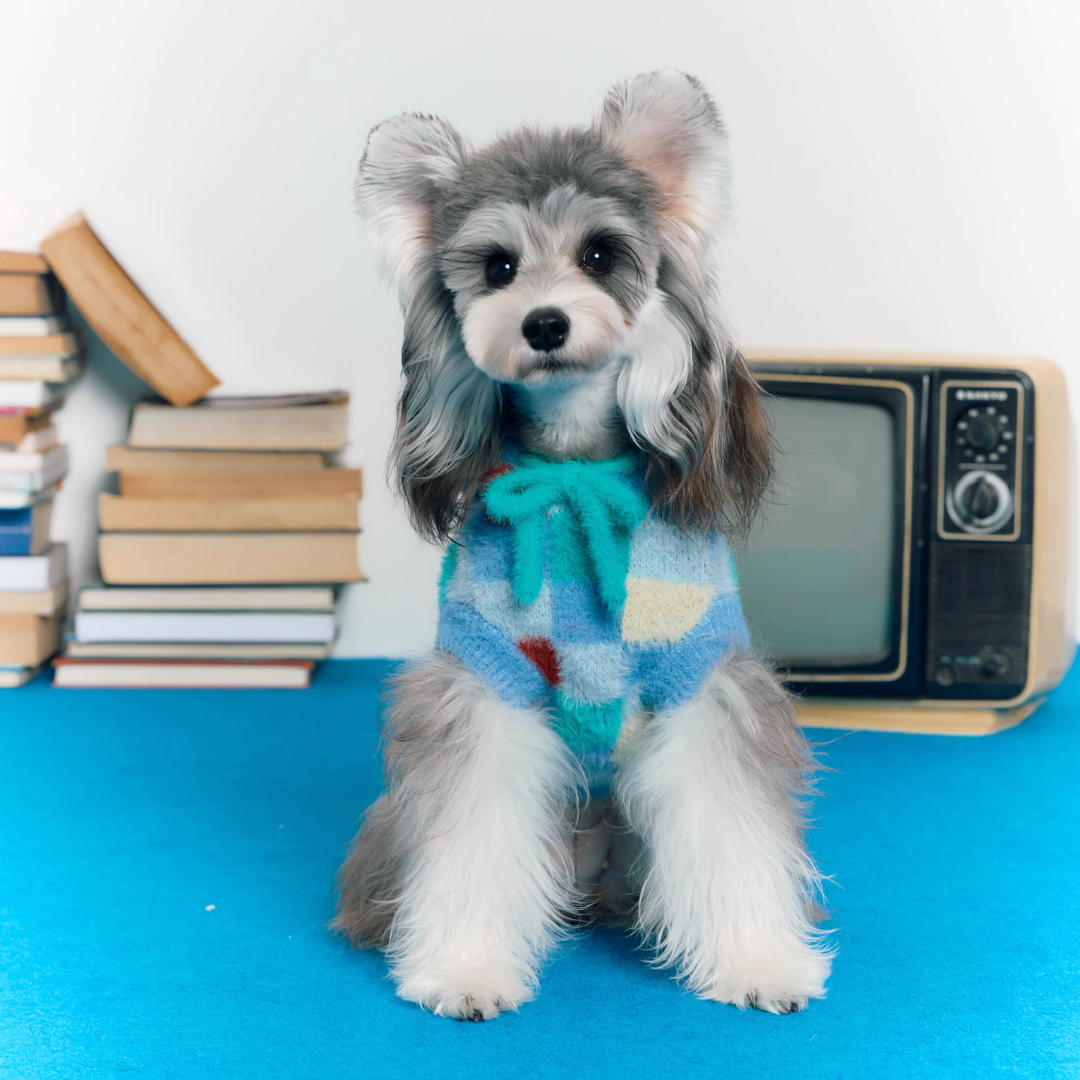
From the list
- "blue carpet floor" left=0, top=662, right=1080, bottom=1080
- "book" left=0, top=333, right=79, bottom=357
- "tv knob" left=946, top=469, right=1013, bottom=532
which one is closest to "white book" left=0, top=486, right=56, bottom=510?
"book" left=0, top=333, right=79, bottom=357

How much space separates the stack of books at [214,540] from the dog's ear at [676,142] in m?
1.09

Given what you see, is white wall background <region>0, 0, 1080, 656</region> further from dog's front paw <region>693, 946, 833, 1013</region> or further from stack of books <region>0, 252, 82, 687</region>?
dog's front paw <region>693, 946, 833, 1013</region>

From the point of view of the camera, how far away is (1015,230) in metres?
2.21

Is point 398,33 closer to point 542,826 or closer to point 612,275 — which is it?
point 612,275

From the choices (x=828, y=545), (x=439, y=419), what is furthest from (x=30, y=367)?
(x=828, y=545)

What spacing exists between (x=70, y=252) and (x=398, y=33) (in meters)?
0.63

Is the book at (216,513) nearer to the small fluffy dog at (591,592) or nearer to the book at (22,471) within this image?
the book at (22,471)

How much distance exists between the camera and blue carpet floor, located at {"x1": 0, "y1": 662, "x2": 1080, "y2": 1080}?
111cm

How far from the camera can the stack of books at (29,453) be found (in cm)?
206

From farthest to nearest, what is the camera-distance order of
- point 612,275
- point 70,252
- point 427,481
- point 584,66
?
point 584,66, point 70,252, point 427,481, point 612,275

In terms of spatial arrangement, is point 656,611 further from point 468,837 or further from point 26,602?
point 26,602

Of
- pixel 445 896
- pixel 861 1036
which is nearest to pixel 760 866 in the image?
pixel 861 1036

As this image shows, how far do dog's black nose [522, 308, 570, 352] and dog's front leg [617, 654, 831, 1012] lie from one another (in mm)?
339

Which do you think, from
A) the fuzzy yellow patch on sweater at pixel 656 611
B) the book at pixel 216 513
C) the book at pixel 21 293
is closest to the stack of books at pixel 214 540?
the book at pixel 216 513
